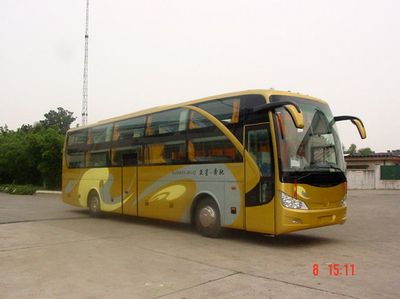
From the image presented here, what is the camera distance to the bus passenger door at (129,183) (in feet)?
46.5

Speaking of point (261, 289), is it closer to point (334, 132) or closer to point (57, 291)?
point (57, 291)

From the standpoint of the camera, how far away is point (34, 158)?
121 feet

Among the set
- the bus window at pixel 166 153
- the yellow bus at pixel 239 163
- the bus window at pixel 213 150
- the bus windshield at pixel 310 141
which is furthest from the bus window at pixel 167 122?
the bus windshield at pixel 310 141

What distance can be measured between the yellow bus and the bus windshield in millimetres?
23

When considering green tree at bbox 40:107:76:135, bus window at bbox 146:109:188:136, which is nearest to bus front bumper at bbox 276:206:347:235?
bus window at bbox 146:109:188:136

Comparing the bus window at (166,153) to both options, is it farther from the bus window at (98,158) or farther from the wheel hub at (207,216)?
the bus window at (98,158)

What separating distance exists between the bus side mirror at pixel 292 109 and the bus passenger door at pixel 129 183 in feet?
18.1

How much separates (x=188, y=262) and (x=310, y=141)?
12.4 ft

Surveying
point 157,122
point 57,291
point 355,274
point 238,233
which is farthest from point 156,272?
point 157,122

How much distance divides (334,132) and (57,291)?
7.08 m

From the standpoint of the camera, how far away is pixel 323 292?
241 inches

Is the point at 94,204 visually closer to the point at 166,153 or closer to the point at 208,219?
the point at 166,153

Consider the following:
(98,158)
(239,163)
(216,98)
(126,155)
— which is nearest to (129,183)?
(126,155)
